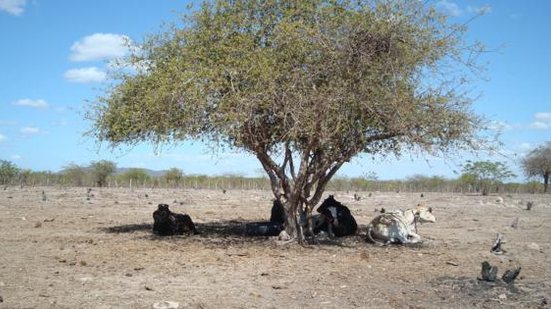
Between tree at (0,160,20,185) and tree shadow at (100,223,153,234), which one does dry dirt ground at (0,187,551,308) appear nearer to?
tree shadow at (100,223,153,234)

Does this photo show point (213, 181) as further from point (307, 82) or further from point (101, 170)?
point (307, 82)

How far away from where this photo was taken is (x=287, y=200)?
13586mm

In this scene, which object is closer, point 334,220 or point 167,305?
point 167,305

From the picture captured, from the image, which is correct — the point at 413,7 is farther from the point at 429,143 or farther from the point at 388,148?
the point at 388,148

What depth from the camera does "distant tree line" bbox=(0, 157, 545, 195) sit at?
62.7 m

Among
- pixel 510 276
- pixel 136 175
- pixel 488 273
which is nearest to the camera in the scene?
pixel 510 276

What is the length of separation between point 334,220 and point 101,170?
52654mm

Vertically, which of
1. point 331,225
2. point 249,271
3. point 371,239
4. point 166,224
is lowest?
point 249,271

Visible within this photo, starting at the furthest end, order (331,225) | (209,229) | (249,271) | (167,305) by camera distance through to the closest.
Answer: (209,229) → (331,225) → (249,271) → (167,305)

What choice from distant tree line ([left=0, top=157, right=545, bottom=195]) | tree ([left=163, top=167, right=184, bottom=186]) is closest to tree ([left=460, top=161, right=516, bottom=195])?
distant tree line ([left=0, top=157, right=545, bottom=195])

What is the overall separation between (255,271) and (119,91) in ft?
21.1

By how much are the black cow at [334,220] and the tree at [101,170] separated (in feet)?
168

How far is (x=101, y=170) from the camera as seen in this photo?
2505 inches

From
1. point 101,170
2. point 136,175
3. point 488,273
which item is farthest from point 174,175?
point 488,273
